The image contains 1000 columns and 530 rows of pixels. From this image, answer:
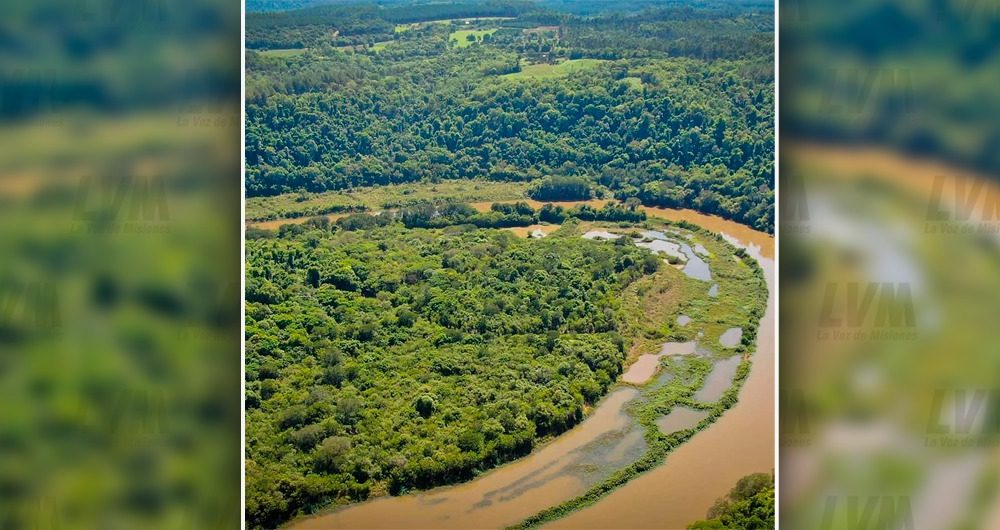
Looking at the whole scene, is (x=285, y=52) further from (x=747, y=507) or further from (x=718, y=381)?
(x=747, y=507)

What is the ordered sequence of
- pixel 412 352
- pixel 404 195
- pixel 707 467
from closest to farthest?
pixel 707 467
pixel 412 352
pixel 404 195

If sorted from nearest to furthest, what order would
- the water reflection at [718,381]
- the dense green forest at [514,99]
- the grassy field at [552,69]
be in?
1. the water reflection at [718,381]
2. the dense green forest at [514,99]
3. the grassy field at [552,69]

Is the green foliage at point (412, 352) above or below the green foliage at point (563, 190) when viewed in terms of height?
below

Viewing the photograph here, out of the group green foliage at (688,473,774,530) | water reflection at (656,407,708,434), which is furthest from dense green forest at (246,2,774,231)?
green foliage at (688,473,774,530)
